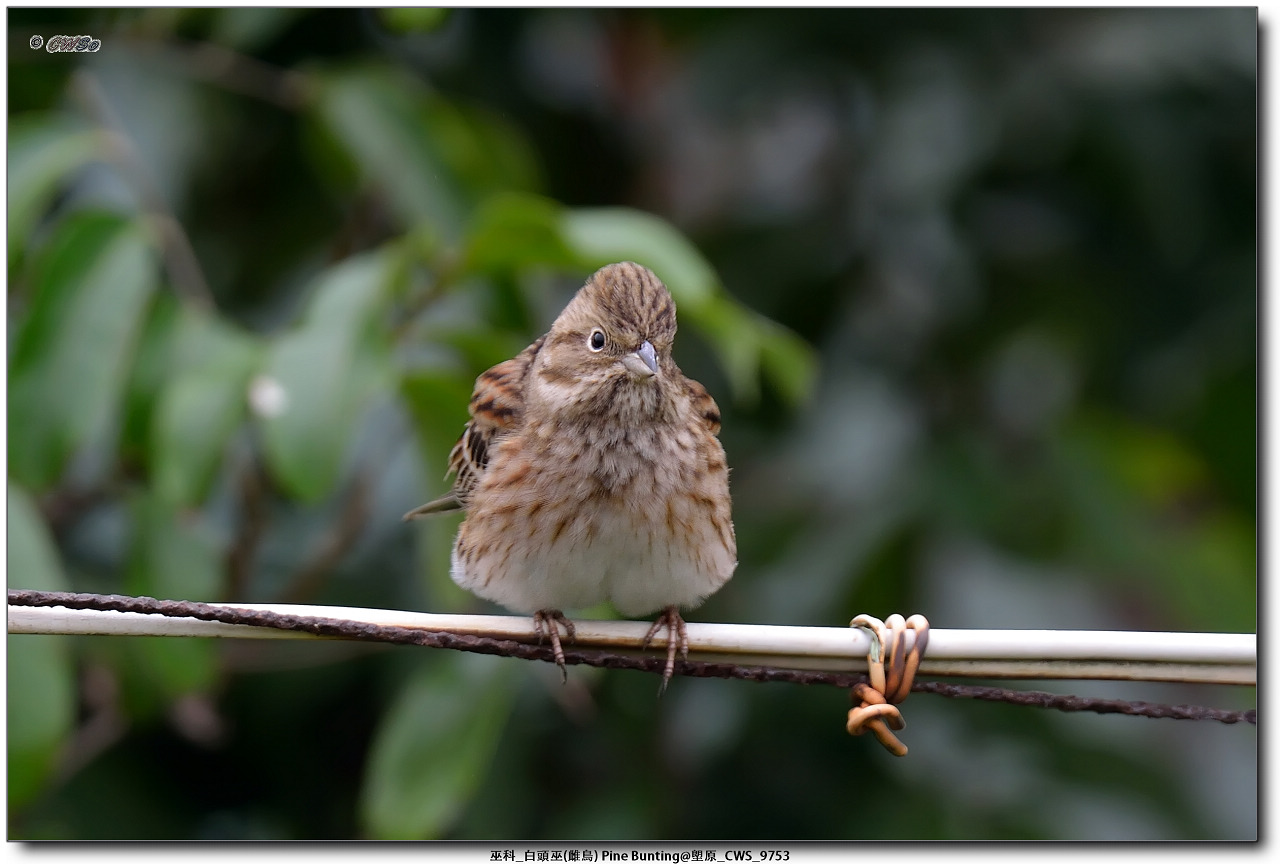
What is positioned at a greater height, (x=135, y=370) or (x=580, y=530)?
(x=135, y=370)

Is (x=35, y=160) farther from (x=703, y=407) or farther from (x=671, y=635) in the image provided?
(x=671, y=635)

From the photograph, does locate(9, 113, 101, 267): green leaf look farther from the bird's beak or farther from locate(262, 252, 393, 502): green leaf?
the bird's beak

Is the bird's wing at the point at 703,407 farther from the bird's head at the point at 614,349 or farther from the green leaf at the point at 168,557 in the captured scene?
the green leaf at the point at 168,557

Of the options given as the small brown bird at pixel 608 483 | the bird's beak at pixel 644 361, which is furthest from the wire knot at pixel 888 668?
the bird's beak at pixel 644 361

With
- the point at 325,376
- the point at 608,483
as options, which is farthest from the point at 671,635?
the point at 325,376

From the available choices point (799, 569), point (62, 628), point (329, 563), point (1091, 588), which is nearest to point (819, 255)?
point (799, 569)

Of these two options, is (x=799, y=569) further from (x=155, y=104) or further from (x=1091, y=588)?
(x=155, y=104)
